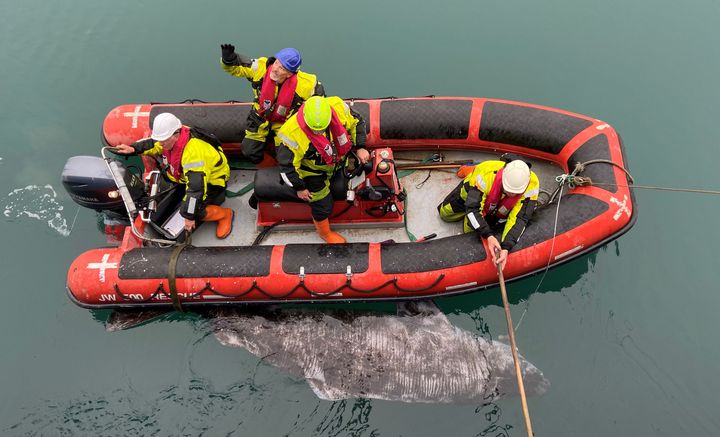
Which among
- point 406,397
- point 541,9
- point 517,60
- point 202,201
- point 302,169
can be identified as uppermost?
point 541,9

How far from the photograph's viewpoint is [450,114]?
4348mm

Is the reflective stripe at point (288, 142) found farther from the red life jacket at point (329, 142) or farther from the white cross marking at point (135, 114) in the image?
the white cross marking at point (135, 114)

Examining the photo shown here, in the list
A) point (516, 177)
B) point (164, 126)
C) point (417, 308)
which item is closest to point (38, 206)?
point (164, 126)

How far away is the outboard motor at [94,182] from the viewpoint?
12.1 feet

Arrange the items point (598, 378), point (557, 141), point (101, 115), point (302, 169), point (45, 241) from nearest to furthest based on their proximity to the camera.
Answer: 1. point (302, 169)
2. point (598, 378)
3. point (557, 141)
4. point (45, 241)
5. point (101, 115)

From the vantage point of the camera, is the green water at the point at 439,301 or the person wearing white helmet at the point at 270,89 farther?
the green water at the point at 439,301

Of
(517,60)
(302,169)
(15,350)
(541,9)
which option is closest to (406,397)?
(302,169)

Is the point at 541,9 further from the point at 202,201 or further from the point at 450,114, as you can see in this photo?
the point at 202,201

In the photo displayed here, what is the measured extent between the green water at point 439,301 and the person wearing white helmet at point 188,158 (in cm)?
106

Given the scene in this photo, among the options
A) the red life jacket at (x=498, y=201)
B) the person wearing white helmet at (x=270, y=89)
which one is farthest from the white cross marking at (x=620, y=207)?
the person wearing white helmet at (x=270, y=89)

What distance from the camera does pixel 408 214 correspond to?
4.40 metres

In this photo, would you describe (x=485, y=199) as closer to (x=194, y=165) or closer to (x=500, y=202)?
(x=500, y=202)

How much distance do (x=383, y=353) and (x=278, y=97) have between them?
211cm

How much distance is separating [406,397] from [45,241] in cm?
342
